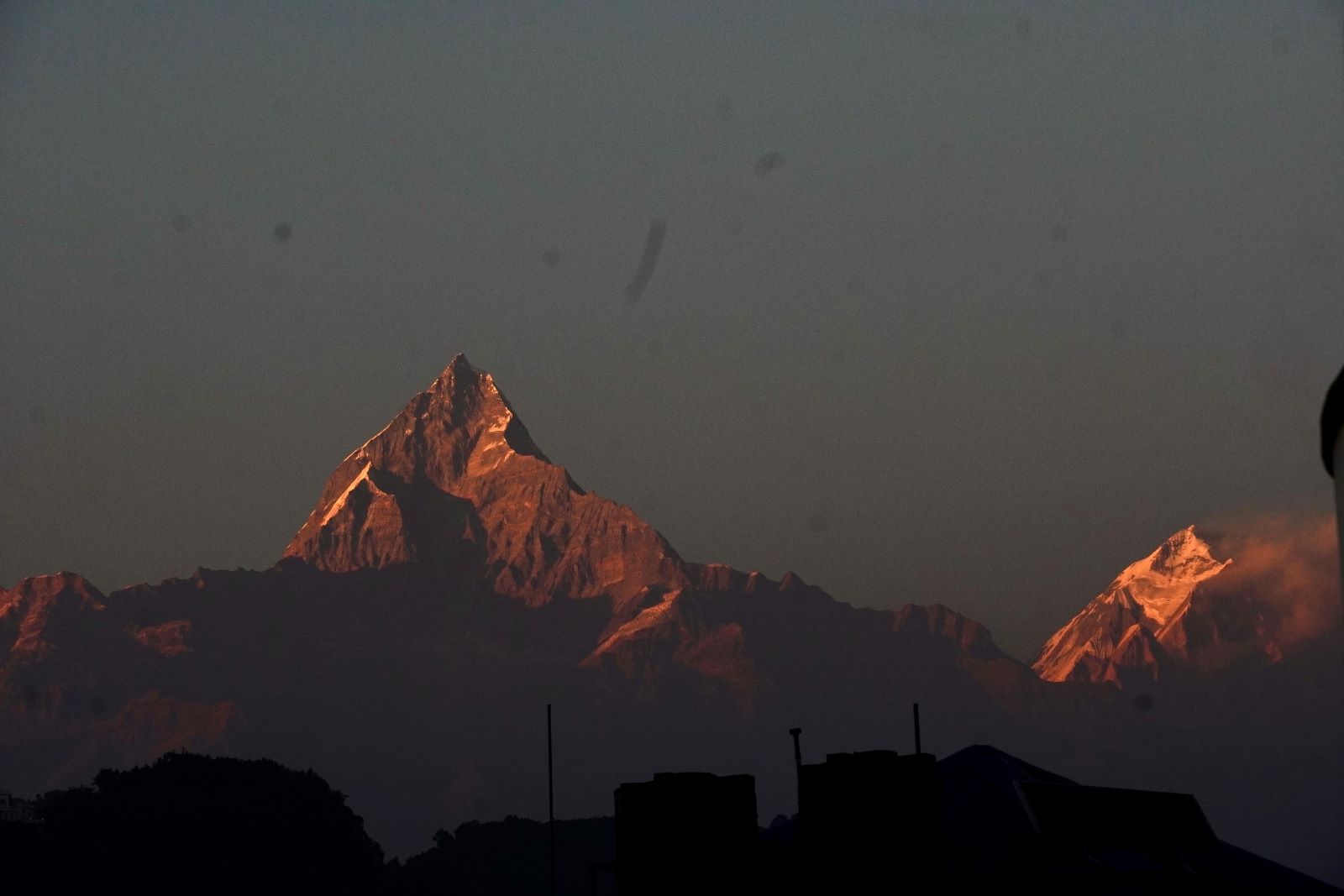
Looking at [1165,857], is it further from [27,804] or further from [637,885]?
[27,804]

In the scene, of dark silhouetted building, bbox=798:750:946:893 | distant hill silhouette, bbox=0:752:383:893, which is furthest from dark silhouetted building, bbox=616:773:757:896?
distant hill silhouette, bbox=0:752:383:893

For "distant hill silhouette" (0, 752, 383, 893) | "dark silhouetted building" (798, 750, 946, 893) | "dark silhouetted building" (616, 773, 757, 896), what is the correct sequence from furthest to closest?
1. "distant hill silhouette" (0, 752, 383, 893)
2. "dark silhouetted building" (616, 773, 757, 896)
3. "dark silhouetted building" (798, 750, 946, 893)

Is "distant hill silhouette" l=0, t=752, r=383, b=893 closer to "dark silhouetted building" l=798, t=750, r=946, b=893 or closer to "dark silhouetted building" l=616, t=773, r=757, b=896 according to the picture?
"dark silhouetted building" l=616, t=773, r=757, b=896

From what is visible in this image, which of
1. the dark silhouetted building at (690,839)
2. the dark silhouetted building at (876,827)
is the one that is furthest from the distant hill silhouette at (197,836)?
the dark silhouetted building at (876,827)

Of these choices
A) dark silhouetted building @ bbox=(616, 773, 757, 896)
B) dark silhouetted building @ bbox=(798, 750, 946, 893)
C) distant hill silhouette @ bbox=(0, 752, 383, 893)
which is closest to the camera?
dark silhouetted building @ bbox=(798, 750, 946, 893)

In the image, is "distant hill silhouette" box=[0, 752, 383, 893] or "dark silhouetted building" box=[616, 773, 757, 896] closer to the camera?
"dark silhouetted building" box=[616, 773, 757, 896]

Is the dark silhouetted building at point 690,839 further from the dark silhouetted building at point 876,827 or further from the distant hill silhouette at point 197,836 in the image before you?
the distant hill silhouette at point 197,836

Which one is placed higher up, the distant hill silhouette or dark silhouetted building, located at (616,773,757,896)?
the distant hill silhouette

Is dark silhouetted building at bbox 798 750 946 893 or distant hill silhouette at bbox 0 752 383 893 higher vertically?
distant hill silhouette at bbox 0 752 383 893

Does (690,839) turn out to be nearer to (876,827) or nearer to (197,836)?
(876,827)

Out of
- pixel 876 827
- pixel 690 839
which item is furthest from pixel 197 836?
pixel 876 827

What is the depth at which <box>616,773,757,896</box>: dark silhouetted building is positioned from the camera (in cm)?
2077

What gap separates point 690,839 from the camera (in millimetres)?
20781

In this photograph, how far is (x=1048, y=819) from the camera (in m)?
20.0
